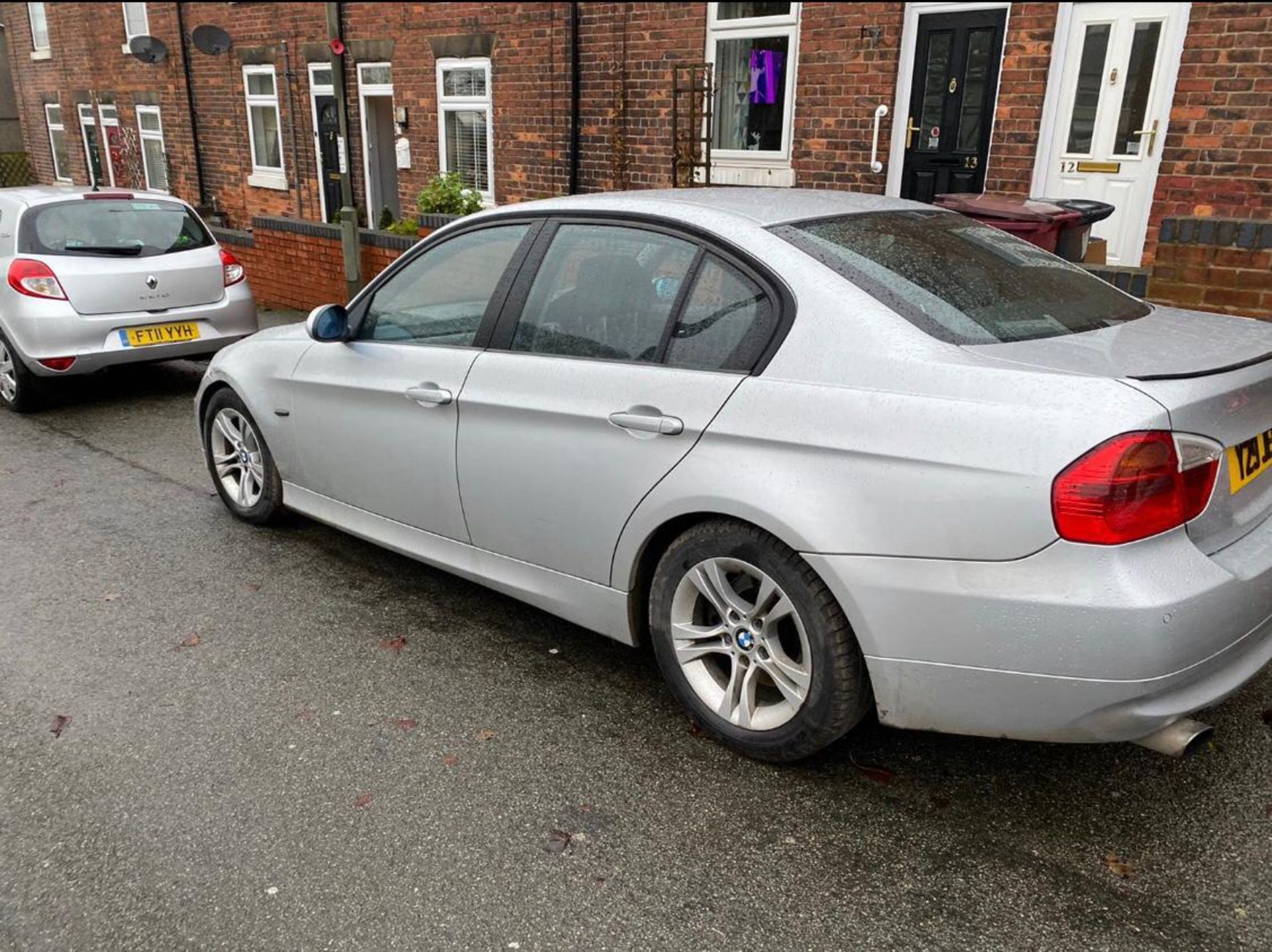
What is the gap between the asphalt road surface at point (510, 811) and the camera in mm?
2330

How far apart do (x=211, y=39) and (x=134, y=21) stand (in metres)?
4.19

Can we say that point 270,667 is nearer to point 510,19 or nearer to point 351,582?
point 351,582

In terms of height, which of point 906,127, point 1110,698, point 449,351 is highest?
point 906,127

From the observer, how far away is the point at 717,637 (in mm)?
2932

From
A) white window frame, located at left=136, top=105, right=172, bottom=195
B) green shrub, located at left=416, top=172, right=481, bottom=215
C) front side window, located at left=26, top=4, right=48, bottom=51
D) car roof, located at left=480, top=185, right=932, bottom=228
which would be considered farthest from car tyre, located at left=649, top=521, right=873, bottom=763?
front side window, located at left=26, top=4, right=48, bottom=51

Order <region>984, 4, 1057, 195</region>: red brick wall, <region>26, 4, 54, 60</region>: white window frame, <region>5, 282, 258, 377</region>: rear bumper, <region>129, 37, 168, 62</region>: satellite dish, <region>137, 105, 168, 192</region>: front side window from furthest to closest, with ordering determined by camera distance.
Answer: <region>26, 4, 54, 60</region>: white window frame → <region>137, 105, 168, 192</region>: front side window → <region>129, 37, 168, 62</region>: satellite dish → <region>984, 4, 1057, 195</region>: red brick wall → <region>5, 282, 258, 377</region>: rear bumper

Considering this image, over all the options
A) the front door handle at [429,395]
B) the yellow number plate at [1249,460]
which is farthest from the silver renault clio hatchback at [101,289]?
the yellow number plate at [1249,460]

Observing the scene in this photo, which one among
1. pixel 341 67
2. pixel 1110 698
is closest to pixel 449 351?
pixel 1110 698

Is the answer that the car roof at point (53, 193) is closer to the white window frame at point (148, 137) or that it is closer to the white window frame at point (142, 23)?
the white window frame at point (148, 137)

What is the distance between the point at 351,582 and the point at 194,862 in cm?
186

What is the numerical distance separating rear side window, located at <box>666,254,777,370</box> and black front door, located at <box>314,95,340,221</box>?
1261 cm

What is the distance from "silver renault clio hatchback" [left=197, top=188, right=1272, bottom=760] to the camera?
2.26 metres

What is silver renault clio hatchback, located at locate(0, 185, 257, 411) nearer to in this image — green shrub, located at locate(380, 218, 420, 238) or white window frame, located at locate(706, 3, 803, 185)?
green shrub, located at locate(380, 218, 420, 238)

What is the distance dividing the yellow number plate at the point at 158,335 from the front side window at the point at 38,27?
18.2 m
